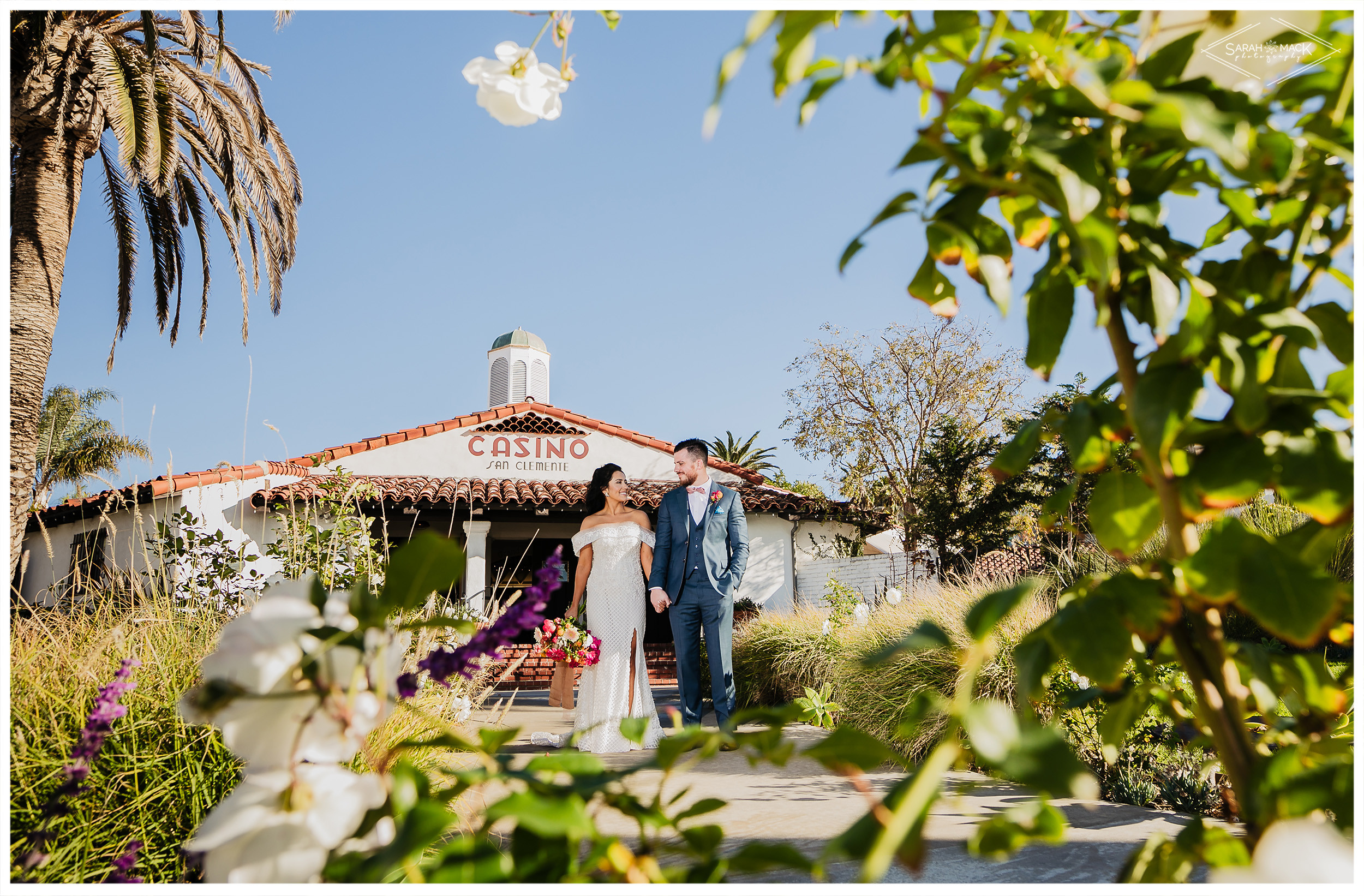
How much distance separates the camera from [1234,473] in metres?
0.49

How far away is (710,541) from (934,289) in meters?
4.51

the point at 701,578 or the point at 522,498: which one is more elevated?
the point at 522,498

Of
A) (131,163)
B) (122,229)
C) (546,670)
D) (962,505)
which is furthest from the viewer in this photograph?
(962,505)

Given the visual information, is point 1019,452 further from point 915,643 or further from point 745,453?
point 745,453

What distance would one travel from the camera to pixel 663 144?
3.97 ft

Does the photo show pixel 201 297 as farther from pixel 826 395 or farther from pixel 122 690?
pixel 826 395

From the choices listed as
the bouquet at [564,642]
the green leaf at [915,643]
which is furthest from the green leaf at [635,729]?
the bouquet at [564,642]

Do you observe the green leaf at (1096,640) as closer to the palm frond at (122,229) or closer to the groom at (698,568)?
the groom at (698,568)

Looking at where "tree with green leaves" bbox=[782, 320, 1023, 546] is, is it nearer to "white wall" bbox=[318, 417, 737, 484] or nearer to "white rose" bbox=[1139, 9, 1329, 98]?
"white wall" bbox=[318, 417, 737, 484]

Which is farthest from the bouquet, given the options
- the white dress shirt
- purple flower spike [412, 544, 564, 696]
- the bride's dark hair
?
purple flower spike [412, 544, 564, 696]

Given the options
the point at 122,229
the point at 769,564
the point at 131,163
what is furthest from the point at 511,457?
the point at 131,163

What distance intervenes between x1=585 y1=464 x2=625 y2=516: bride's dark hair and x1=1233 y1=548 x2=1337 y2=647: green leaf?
5085 mm

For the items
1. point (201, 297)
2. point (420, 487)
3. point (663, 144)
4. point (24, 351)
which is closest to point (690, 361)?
point (663, 144)

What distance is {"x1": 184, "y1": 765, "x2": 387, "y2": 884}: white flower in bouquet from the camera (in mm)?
460
